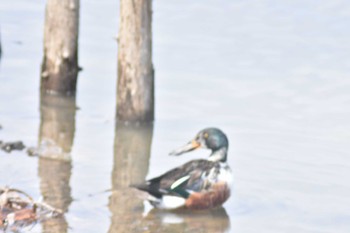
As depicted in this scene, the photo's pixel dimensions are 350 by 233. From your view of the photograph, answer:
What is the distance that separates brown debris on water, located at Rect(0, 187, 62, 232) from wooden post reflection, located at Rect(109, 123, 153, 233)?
1.98 ft

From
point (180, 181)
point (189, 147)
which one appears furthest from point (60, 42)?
point (180, 181)

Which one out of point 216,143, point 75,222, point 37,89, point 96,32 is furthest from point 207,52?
point 75,222

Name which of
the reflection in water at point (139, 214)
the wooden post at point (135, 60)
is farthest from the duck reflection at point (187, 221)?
the wooden post at point (135, 60)

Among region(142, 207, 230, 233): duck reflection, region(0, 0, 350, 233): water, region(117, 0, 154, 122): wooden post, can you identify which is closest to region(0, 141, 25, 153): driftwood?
region(0, 0, 350, 233): water

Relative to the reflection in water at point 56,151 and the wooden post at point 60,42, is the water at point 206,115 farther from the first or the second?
the wooden post at point 60,42

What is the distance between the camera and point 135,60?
16344 millimetres

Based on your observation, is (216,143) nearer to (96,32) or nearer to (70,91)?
(70,91)

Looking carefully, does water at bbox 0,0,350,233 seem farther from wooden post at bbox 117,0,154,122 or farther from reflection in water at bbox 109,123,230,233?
wooden post at bbox 117,0,154,122

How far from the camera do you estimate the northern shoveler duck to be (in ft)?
45.6

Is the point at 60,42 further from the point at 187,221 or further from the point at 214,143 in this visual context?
the point at 187,221

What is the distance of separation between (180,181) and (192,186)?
0.46 feet

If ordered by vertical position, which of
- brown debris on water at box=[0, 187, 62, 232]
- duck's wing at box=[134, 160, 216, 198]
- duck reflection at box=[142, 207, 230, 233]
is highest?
duck's wing at box=[134, 160, 216, 198]

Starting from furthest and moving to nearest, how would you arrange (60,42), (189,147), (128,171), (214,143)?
(60,42)
(128,171)
(189,147)
(214,143)

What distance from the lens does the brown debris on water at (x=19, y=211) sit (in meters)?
12.6
